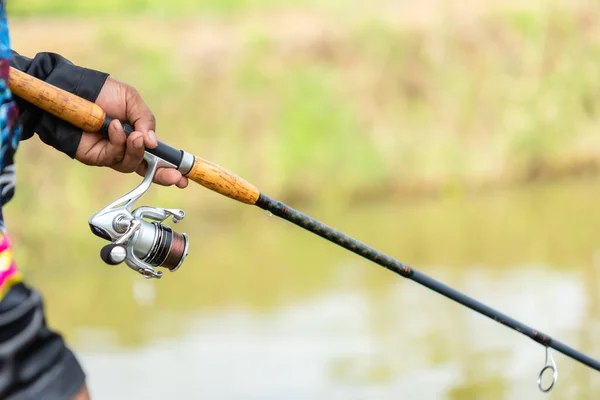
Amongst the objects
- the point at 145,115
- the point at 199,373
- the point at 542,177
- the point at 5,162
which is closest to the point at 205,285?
the point at 199,373

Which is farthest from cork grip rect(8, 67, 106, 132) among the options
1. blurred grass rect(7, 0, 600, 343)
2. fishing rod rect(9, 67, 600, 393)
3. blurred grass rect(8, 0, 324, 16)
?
blurred grass rect(8, 0, 324, 16)

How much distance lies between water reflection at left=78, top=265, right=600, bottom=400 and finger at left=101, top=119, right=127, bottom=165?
6.42 ft

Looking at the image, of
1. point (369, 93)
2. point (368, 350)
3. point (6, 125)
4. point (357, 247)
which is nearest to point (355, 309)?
point (368, 350)

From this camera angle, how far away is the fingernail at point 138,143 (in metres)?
1.67

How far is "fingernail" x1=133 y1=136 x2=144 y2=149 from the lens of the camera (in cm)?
167

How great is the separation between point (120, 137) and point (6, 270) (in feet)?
1.66

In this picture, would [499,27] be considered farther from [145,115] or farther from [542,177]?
[145,115]

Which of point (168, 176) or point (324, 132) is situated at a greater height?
point (324, 132)

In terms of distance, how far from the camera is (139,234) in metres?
1.68

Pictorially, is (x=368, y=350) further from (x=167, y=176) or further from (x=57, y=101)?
(x=57, y=101)

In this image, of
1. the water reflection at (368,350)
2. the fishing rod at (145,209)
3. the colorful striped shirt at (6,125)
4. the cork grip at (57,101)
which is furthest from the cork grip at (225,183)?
the water reflection at (368,350)

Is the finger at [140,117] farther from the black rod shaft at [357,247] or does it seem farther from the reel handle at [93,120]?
the black rod shaft at [357,247]

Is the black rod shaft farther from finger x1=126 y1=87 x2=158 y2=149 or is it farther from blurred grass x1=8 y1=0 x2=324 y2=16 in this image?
blurred grass x1=8 y1=0 x2=324 y2=16

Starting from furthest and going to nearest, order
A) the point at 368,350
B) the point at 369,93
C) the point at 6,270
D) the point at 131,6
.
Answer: the point at 131,6, the point at 369,93, the point at 368,350, the point at 6,270
